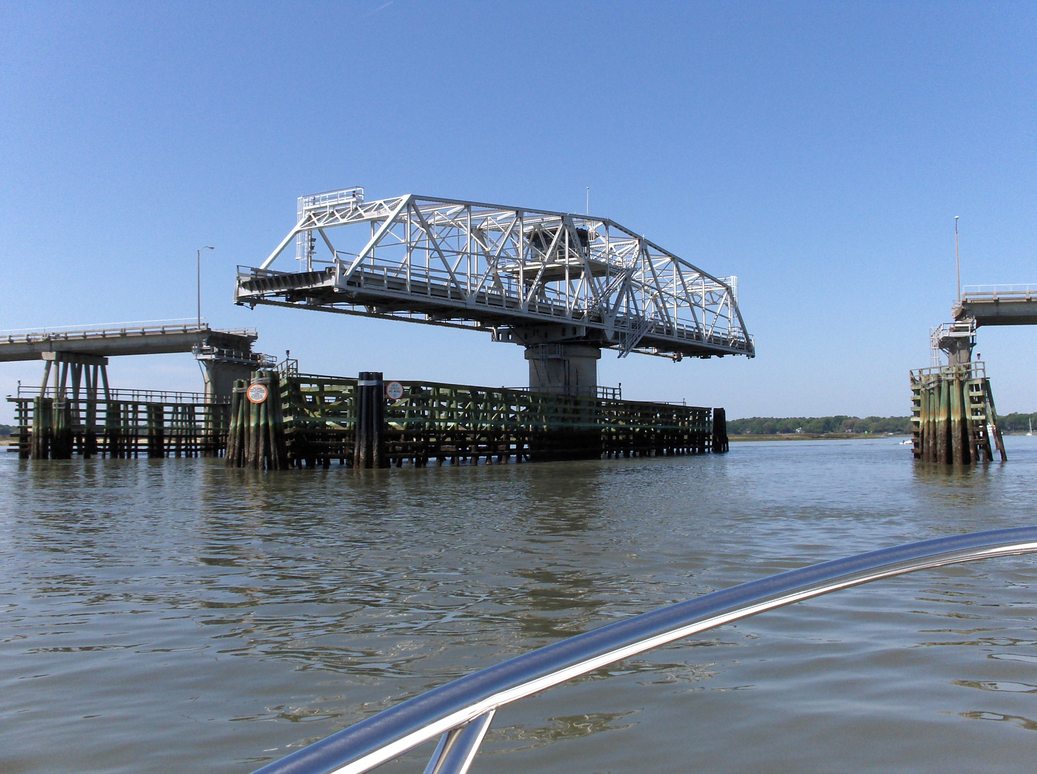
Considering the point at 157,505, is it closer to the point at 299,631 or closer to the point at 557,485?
the point at 557,485

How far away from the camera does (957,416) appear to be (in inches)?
1511

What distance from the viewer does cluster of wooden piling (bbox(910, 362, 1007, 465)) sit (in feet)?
125

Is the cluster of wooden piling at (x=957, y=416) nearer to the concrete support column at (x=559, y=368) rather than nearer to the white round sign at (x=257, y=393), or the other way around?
the concrete support column at (x=559, y=368)

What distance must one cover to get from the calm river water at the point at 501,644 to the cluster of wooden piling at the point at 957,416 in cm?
2417

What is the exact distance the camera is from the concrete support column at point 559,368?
181 ft

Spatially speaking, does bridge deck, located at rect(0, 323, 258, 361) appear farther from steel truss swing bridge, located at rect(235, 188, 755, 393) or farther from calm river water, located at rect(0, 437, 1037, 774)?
calm river water, located at rect(0, 437, 1037, 774)

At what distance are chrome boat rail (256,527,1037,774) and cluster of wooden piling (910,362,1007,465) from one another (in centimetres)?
3939

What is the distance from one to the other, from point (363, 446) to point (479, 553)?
24.6 m

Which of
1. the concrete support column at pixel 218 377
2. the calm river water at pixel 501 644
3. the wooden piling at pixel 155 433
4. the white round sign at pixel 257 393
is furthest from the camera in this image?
the concrete support column at pixel 218 377

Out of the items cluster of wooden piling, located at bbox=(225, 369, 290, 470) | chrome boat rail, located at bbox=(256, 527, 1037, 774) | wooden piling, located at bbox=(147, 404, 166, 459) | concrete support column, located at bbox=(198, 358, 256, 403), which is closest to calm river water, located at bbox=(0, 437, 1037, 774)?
chrome boat rail, located at bbox=(256, 527, 1037, 774)

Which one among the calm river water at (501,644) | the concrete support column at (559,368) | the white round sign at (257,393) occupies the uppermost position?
the concrete support column at (559,368)

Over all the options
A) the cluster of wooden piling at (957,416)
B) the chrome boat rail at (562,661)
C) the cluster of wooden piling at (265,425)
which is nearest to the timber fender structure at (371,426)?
the cluster of wooden piling at (265,425)

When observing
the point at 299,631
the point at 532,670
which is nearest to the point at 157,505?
the point at 299,631

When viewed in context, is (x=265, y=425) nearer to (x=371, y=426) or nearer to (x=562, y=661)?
(x=371, y=426)
